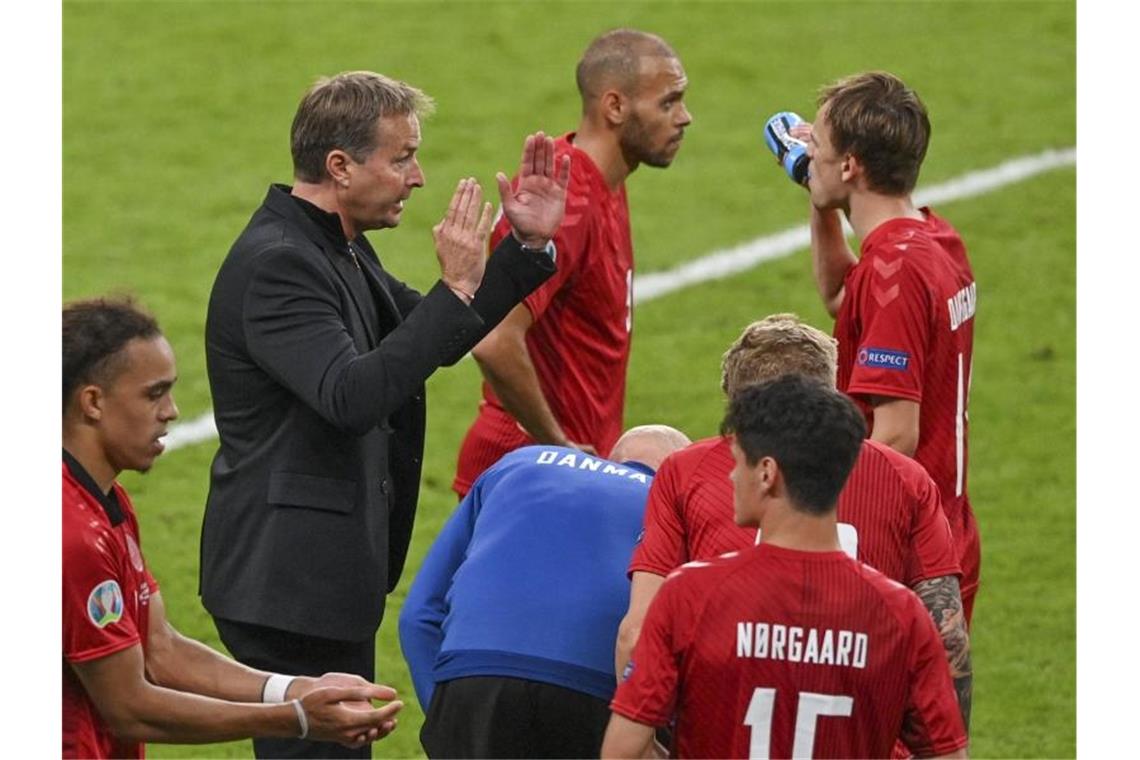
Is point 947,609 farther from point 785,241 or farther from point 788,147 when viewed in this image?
point 785,241

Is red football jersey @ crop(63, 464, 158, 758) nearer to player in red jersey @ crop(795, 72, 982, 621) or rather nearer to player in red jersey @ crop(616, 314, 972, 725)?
player in red jersey @ crop(616, 314, 972, 725)

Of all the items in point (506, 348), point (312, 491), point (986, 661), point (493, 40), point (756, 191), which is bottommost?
point (986, 661)

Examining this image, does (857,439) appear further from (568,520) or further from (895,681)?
(568,520)

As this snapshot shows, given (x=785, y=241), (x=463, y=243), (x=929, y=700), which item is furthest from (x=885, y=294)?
(x=785, y=241)

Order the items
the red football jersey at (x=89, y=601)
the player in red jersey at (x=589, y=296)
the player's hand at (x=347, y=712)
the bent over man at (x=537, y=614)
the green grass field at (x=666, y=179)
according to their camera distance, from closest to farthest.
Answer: the red football jersey at (x=89, y=601)
the player's hand at (x=347, y=712)
the bent over man at (x=537, y=614)
the player in red jersey at (x=589, y=296)
the green grass field at (x=666, y=179)

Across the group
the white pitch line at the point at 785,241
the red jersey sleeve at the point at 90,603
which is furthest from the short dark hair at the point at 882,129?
the white pitch line at the point at 785,241

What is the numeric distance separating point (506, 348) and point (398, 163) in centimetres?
127

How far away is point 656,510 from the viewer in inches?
173

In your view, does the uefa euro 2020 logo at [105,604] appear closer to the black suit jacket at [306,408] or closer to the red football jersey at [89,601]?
the red football jersey at [89,601]

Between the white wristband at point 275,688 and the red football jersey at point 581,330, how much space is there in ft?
6.87

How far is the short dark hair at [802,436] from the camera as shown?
12.9 ft

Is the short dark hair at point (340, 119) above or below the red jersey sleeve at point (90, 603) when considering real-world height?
above

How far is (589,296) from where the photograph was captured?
6.48m

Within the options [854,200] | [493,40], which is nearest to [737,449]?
[854,200]
